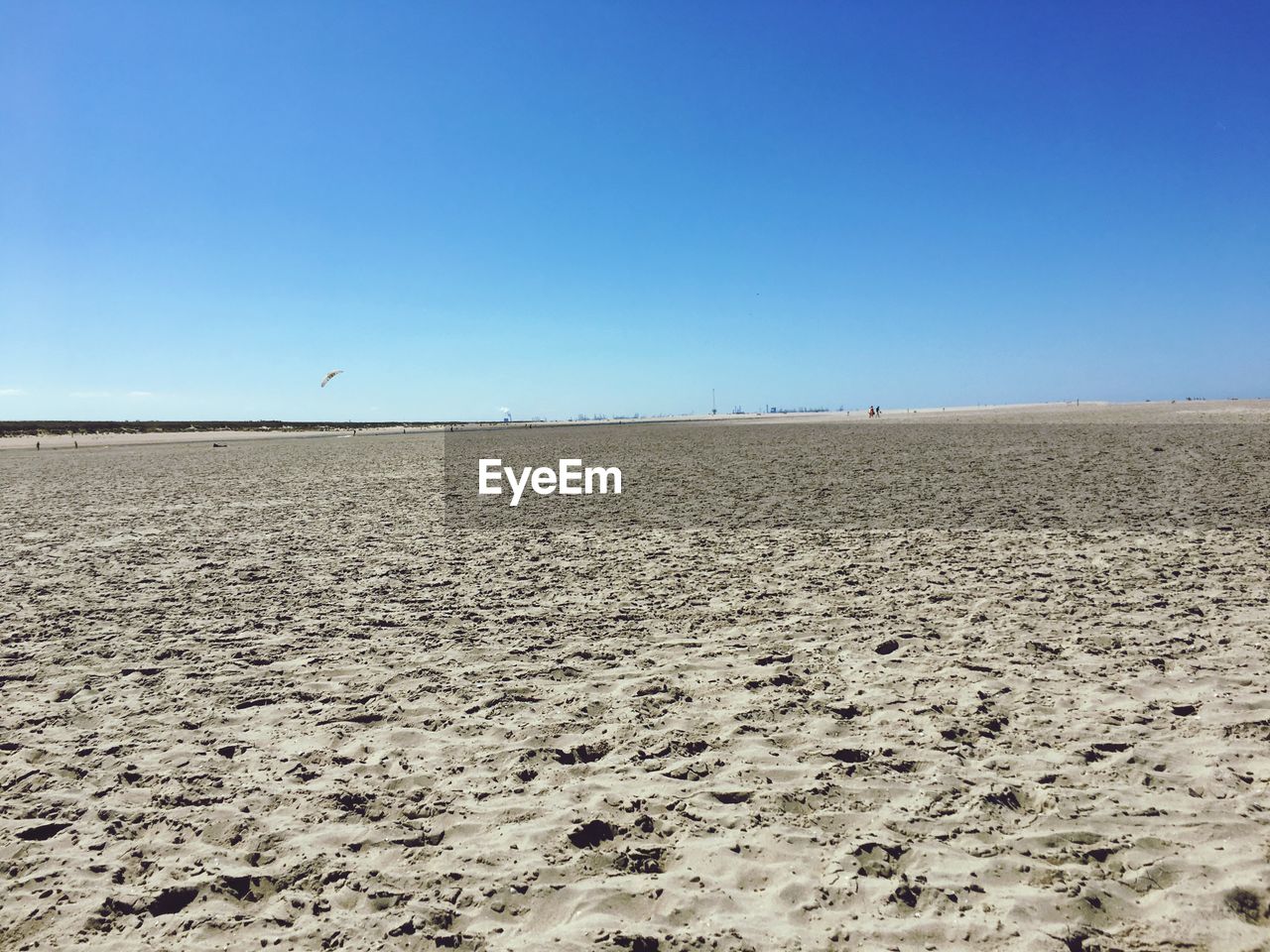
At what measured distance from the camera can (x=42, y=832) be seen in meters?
3.70

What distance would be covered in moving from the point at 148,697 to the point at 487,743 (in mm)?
2832

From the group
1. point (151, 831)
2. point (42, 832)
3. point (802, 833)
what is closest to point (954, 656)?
point (802, 833)

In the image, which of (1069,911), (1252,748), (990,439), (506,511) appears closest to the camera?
(1069,911)

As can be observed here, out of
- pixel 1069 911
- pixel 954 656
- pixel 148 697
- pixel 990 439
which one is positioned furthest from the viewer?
pixel 990 439

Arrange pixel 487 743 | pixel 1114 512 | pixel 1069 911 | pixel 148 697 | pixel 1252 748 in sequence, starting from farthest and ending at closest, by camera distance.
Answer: pixel 1114 512
pixel 148 697
pixel 487 743
pixel 1252 748
pixel 1069 911

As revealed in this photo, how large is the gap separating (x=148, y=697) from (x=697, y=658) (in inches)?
166

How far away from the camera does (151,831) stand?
12.2ft

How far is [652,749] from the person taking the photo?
4449 mm

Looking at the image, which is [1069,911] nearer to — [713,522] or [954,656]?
[954,656]

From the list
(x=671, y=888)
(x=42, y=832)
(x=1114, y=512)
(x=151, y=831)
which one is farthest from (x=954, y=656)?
(x=1114, y=512)

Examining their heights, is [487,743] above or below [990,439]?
below

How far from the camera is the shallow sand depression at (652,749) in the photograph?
3051 mm

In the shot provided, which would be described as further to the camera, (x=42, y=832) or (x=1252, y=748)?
(x=1252, y=748)

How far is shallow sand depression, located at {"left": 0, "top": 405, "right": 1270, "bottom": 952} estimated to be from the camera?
3.05m
